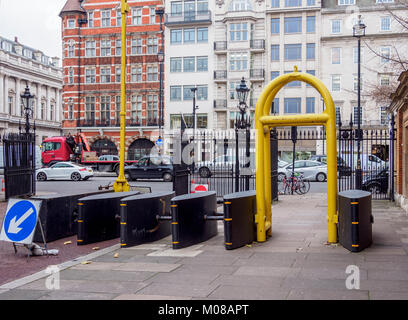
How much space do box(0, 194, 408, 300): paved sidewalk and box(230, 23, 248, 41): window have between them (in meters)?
44.1

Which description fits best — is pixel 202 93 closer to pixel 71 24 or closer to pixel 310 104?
pixel 310 104

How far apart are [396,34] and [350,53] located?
4688 mm

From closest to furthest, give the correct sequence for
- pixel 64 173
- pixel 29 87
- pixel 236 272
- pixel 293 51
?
pixel 236 272 → pixel 64 173 → pixel 293 51 → pixel 29 87

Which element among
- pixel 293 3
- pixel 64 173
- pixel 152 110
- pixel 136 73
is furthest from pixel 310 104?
pixel 64 173

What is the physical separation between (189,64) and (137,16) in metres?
8.00

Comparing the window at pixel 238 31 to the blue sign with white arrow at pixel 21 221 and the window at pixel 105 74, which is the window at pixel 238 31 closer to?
the window at pixel 105 74

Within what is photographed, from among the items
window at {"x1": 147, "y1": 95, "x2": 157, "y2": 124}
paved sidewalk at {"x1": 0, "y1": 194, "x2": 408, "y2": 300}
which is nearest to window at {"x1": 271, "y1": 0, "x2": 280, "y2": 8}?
window at {"x1": 147, "y1": 95, "x2": 157, "y2": 124}

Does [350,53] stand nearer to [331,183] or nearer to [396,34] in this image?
[396,34]

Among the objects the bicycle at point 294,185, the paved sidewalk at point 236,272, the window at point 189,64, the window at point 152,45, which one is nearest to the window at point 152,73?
the window at point 152,45

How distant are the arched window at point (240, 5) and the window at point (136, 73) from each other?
459 inches

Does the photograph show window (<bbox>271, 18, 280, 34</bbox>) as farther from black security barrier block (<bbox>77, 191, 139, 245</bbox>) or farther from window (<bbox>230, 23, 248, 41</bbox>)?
black security barrier block (<bbox>77, 191, 139, 245</bbox>)

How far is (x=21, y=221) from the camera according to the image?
8922 mm

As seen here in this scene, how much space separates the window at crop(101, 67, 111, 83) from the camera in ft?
183

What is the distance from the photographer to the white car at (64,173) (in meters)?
33.8
